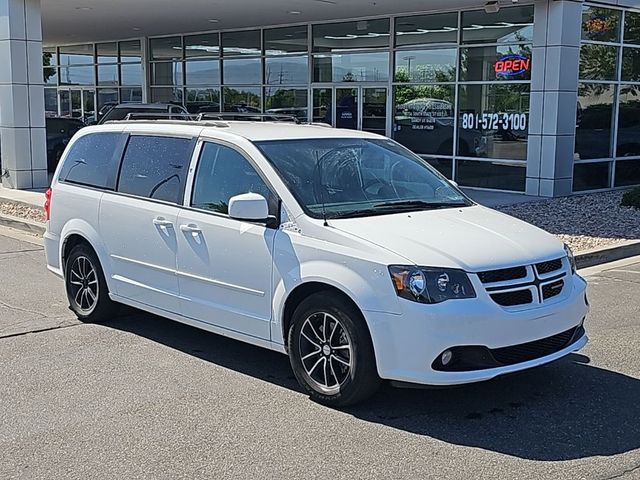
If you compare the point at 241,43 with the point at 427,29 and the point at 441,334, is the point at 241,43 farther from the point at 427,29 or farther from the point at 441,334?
the point at 441,334

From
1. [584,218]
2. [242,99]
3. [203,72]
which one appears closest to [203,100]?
[203,72]

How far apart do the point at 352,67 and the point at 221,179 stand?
15357 mm

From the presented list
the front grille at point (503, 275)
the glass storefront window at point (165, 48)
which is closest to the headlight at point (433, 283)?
the front grille at point (503, 275)

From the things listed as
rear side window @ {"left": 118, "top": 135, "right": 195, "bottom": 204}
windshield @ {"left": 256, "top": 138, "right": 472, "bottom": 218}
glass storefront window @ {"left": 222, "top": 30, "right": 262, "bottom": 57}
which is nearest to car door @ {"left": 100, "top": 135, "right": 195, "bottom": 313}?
rear side window @ {"left": 118, "top": 135, "right": 195, "bottom": 204}

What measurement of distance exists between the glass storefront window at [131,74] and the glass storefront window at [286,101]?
638 centimetres

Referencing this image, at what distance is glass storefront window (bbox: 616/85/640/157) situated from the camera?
18.1 m

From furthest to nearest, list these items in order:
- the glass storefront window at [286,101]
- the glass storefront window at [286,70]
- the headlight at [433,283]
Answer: the glass storefront window at [286,101] < the glass storefront window at [286,70] < the headlight at [433,283]

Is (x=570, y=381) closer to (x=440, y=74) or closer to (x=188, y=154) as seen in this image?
(x=188, y=154)

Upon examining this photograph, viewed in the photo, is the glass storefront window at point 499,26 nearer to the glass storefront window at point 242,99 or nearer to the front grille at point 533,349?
the glass storefront window at point 242,99

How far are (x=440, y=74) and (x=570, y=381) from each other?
13743 millimetres

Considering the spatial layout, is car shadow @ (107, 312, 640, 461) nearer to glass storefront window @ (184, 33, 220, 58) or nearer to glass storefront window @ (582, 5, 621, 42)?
glass storefront window @ (582, 5, 621, 42)

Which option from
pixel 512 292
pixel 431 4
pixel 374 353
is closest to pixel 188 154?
pixel 374 353

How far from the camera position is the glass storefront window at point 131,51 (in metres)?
27.7

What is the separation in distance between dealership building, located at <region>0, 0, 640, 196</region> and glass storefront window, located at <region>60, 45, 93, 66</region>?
709 cm
